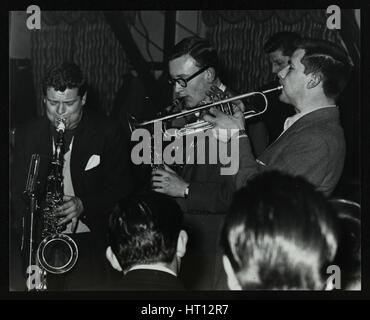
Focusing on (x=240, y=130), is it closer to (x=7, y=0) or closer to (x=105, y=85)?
(x=105, y=85)

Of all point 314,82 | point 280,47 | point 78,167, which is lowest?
point 78,167

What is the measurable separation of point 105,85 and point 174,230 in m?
1.25

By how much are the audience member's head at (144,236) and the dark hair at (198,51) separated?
3.79ft

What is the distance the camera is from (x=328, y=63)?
9.62 ft

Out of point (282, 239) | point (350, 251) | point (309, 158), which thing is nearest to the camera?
point (282, 239)

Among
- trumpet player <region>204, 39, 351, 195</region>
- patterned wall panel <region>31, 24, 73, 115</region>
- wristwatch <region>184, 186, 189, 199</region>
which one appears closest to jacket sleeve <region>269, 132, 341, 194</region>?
trumpet player <region>204, 39, 351, 195</region>

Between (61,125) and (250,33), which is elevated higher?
(250,33)

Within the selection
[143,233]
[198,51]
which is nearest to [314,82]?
[198,51]

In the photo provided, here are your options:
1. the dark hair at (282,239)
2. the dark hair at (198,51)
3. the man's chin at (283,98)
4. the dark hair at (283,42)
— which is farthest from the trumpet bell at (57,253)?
the dark hair at (282,239)

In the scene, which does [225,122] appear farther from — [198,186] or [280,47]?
[280,47]

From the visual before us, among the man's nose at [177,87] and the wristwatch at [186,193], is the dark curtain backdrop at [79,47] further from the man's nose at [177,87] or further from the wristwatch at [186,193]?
the wristwatch at [186,193]

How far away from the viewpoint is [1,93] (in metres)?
3.16

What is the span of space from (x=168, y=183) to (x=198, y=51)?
707 mm
